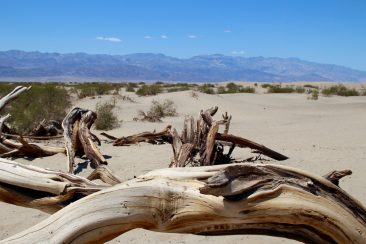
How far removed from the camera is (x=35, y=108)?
14.1 metres

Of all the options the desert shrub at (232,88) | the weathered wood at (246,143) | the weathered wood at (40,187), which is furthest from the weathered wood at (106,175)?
the desert shrub at (232,88)

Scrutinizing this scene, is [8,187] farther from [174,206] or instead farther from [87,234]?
[174,206]

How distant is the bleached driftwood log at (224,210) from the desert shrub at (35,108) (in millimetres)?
10488

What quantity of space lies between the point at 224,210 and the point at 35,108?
481 inches

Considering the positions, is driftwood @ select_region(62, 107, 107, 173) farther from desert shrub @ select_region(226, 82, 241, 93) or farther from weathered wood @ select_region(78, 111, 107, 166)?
desert shrub @ select_region(226, 82, 241, 93)

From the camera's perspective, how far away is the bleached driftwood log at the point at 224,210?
8.98ft

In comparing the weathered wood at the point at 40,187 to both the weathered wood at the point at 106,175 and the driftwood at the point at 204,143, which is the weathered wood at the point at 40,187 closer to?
the weathered wood at the point at 106,175

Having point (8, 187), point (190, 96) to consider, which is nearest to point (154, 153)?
point (8, 187)

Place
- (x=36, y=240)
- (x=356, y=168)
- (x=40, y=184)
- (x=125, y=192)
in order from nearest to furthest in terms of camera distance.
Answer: (x=36, y=240)
(x=125, y=192)
(x=40, y=184)
(x=356, y=168)

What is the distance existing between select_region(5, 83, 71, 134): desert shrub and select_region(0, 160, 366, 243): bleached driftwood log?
34.4ft

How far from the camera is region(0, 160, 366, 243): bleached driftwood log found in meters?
2.74

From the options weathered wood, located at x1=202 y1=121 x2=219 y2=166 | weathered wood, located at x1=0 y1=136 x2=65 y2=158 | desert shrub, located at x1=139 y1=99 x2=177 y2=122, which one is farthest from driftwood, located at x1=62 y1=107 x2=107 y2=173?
desert shrub, located at x1=139 y1=99 x2=177 y2=122

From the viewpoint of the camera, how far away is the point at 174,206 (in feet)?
9.31

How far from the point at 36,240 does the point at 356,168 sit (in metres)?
6.35
